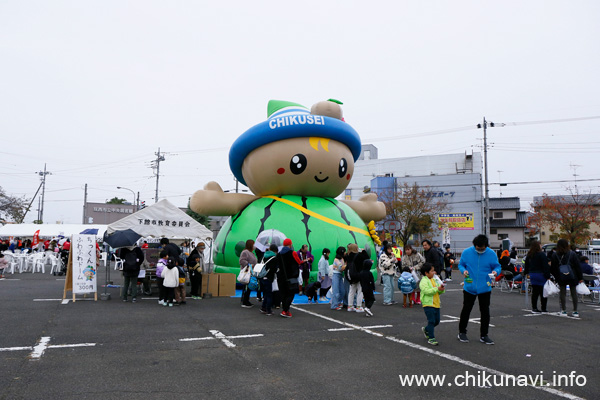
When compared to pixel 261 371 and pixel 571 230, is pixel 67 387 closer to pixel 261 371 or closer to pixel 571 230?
pixel 261 371

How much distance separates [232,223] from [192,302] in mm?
3291

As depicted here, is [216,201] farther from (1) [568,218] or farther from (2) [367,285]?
(1) [568,218]

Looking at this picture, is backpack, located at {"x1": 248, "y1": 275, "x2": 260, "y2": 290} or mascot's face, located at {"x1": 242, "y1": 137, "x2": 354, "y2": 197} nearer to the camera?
backpack, located at {"x1": 248, "y1": 275, "x2": 260, "y2": 290}

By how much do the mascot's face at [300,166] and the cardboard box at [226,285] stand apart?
10.3ft

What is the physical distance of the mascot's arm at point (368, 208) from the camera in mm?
15221

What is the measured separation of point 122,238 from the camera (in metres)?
10.4

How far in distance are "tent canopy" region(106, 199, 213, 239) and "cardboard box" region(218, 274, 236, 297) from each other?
4.26 feet

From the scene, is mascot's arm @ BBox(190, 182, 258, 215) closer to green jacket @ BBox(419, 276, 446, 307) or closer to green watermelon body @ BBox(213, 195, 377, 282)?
green watermelon body @ BBox(213, 195, 377, 282)

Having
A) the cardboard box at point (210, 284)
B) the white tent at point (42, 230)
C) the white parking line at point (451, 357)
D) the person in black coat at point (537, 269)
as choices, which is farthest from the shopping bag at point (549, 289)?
the white tent at point (42, 230)

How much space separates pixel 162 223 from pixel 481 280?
8.48m

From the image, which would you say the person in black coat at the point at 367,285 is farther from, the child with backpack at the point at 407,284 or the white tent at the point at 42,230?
the white tent at the point at 42,230

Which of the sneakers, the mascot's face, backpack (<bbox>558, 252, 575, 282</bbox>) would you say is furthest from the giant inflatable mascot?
the sneakers

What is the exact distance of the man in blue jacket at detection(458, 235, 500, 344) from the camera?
6.52 meters

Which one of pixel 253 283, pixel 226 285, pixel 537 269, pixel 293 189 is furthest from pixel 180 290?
pixel 537 269
